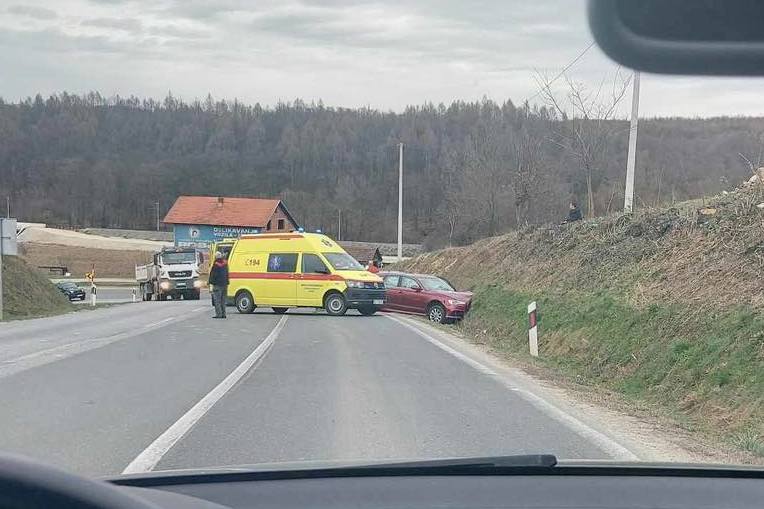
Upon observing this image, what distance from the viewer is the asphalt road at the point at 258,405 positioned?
6812 mm

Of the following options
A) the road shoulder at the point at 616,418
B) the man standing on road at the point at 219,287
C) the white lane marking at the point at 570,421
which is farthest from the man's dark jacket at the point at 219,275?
the white lane marking at the point at 570,421

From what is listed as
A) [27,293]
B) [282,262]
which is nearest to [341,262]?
[282,262]

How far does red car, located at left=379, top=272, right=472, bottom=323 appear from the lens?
24.5m

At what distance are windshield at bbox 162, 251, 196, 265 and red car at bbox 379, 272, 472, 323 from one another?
18.8 metres

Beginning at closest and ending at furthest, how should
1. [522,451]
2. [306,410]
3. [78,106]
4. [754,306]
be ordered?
[522,451]
[306,410]
[754,306]
[78,106]

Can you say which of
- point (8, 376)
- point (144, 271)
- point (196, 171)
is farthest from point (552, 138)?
point (196, 171)

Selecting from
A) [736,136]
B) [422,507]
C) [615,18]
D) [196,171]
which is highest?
[196,171]

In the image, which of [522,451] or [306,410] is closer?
[522,451]

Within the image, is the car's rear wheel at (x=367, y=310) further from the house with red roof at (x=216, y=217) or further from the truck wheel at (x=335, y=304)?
the house with red roof at (x=216, y=217)

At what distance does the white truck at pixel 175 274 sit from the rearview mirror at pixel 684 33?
136 feet

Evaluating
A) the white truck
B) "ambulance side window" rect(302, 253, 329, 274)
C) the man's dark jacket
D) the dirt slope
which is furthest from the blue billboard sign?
the man's dark jacket

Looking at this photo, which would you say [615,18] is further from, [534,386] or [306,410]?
[534,386]

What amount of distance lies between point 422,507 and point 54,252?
8107cm

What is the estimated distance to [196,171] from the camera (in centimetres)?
10681
